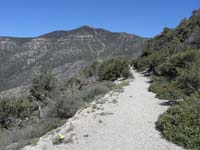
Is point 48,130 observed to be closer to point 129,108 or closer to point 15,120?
point 129,108

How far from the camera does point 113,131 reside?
12594 millimetres

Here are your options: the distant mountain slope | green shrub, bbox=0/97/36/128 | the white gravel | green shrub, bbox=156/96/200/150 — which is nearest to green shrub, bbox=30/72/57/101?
green shrub, bbox=0/97/36/128

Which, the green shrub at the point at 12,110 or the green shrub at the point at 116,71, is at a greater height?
the green shrub at the point at 116,71

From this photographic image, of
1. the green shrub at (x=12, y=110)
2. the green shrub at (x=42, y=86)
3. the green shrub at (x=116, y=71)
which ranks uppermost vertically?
the green shrub at (x=116, y=71)

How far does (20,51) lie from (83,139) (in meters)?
194

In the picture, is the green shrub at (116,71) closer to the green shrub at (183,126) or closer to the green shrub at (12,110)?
the green shrub at (12,110)

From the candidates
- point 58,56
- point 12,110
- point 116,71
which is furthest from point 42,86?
point 58,56

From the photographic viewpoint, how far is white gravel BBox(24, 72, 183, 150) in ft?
35.7

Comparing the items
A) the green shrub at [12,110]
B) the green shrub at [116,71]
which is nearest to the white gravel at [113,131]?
the green shrub at [12,110]

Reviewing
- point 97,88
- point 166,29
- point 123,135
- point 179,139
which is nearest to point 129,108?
point 123,135

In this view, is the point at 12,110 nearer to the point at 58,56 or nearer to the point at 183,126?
the point at 183,126

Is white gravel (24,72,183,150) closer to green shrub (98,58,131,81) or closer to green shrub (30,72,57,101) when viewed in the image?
green shrub (30,72,57,101)

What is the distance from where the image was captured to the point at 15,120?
2772 cm

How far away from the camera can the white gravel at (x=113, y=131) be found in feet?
35.7
